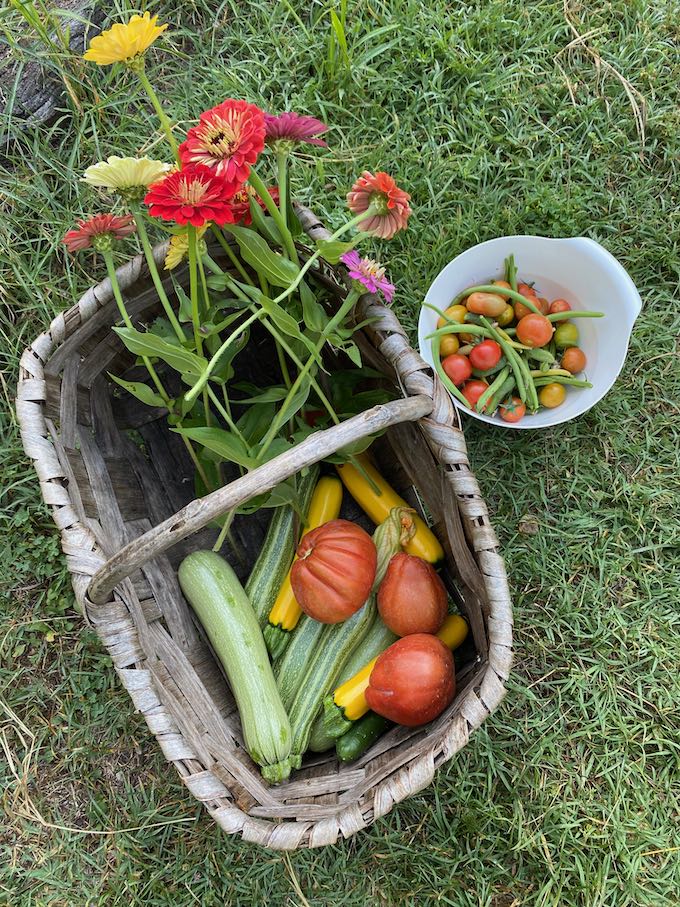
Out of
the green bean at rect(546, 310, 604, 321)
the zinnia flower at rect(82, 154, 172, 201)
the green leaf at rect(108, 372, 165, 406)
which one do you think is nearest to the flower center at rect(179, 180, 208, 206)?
the zinnia flower at rect(82, 154, 172, 201)

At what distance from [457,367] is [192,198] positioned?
894 mm

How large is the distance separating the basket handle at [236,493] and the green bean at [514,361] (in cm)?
63

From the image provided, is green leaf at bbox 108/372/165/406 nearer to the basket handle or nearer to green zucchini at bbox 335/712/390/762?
the basket handle

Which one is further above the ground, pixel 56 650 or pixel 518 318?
pixel 518 318

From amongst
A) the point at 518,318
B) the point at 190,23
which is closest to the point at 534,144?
the point at 518,318

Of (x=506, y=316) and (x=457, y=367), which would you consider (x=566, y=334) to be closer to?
(x=506, y=316)

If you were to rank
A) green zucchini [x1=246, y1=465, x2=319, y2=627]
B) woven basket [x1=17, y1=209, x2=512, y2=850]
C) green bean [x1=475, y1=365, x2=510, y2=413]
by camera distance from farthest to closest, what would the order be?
green bean [x1=475, y1=365, x2=510, y2=413]
green zucchini [x1=246, y1=465, x2=319, y2=627]
woven basket [x1=17, y1=209, x2=512, y2=850]

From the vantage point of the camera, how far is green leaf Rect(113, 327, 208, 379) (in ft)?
3.82

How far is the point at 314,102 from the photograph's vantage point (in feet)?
6.40

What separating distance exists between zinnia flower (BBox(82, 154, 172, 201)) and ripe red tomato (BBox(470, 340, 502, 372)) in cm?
88

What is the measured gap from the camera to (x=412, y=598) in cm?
143

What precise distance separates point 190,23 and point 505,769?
2.17 metres

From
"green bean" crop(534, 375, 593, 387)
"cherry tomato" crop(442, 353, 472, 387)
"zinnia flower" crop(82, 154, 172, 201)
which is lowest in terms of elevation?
"green bean" crop(534, 375, 593, 387)

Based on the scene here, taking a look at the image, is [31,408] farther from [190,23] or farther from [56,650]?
[190,23]
